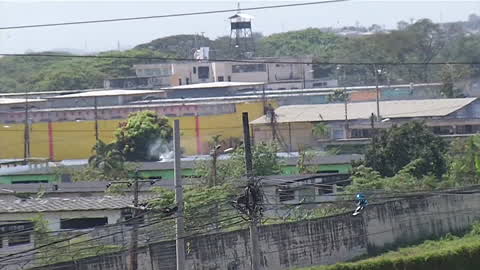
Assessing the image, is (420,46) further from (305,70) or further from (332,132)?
(332,132)

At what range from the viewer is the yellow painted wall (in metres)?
37.5

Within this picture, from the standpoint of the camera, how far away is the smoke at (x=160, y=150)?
3303cm

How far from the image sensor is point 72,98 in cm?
4181

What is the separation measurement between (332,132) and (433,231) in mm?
14375

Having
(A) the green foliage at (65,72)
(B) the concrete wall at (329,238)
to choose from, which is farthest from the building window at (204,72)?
(B) the concrete wall at (329,238)

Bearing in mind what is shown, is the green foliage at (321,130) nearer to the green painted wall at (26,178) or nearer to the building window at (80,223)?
the green painted wall at (26,178)

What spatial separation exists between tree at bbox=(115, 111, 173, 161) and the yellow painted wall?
3932 mm

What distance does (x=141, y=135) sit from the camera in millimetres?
33156

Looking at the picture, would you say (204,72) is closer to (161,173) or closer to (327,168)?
(161,173)

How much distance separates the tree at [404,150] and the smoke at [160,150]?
27.6ft

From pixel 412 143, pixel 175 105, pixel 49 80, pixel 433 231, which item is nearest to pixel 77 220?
pixel 433 231

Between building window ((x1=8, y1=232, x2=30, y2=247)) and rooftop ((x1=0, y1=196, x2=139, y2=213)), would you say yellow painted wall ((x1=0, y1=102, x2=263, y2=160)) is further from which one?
building window ((x1=8, y1=232, x2=30, y2=247))

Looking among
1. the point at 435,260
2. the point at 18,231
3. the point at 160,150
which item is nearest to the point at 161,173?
the point at 160,150

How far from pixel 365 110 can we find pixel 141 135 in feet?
25.7
